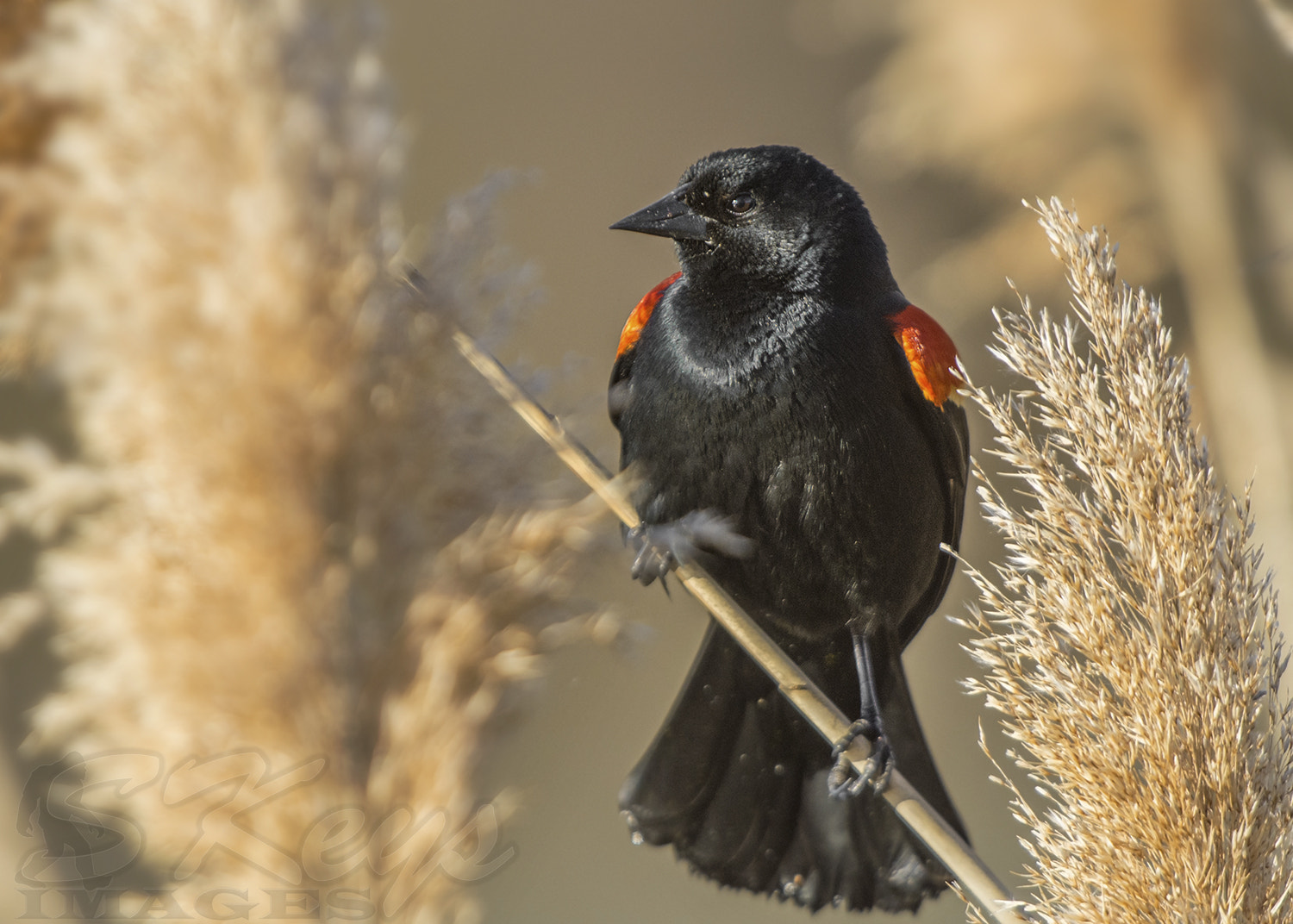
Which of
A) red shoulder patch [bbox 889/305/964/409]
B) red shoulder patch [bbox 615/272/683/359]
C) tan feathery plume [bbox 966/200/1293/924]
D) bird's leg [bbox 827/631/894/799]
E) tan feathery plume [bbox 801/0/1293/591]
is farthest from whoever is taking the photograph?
tan feathery plume [bbox 801/0/1293/591]

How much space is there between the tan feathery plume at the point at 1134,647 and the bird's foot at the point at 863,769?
41 centimetres

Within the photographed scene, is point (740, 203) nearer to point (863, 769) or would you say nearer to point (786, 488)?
point (786, 488)

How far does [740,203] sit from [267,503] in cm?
82

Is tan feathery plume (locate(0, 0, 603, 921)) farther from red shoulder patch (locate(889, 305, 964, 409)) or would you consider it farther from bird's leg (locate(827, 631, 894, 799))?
red shoulder patch (locate(889, 305, 964, 409))

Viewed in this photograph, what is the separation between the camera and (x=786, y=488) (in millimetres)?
1345

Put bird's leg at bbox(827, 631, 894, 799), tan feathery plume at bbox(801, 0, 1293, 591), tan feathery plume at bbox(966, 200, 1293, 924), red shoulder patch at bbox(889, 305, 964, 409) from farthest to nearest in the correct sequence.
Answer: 1. tan feathery plume at bbox(801, 0, 1293, 591)
2. red shoulder patch at bbox(889, 305, 964, 409)
3. bird's leg at bbox(827, 631, 894, 799)
4. tan feathery plume at bbox(966, 200, 1293, 924)

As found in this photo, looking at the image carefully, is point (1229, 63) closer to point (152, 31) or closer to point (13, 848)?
point (152, 31)

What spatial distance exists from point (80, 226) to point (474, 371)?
36 cm

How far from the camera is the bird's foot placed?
1267mm

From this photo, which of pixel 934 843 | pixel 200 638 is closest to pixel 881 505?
pixel 934 843

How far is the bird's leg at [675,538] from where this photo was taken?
1344mm

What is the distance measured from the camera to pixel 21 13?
1.01m

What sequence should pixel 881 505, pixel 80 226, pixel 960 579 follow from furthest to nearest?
pixel 960 579 → pixel 881 505 → pixel 80 226

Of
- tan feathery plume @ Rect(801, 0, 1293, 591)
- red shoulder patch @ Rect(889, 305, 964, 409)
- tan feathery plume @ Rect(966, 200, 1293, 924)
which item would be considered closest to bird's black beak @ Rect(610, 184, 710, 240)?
red shoulder patch @ Rect(889, 305, 964, 409)
